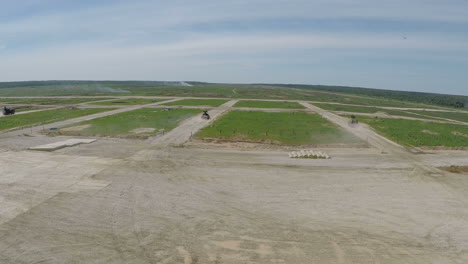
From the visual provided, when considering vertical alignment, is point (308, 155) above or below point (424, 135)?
below

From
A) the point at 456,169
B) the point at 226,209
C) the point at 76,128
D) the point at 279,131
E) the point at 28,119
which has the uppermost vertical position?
the point at 279,131

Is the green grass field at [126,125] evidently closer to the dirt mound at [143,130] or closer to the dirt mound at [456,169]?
the dirt mound at [143,130]

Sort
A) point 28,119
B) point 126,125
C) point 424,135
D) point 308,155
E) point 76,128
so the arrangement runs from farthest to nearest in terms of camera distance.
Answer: point 28,119
point 126,125
point 76,128
point 424,135
point 308,155

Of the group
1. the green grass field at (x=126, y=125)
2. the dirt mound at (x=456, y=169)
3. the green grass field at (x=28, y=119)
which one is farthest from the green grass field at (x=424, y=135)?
the green grass field at (x=28, y=119)

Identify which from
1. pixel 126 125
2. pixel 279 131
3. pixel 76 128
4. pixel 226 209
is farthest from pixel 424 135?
pixel 76 128

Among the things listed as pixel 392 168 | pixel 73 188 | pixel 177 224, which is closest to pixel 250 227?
pixel 177 224

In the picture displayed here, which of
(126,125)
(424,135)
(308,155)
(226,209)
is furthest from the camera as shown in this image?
(126,125)

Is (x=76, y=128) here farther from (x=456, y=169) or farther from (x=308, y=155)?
(x=456, y=169)
